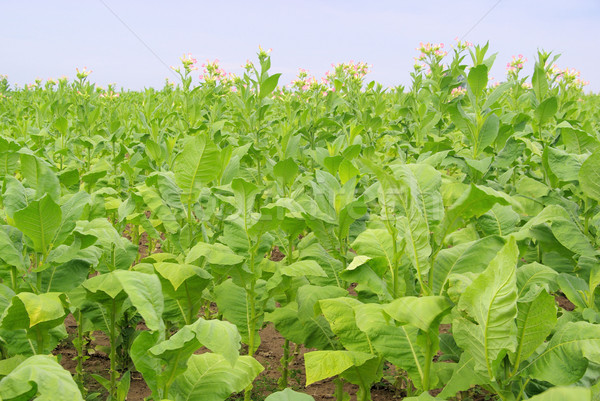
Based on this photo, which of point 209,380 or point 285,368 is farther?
point 285,368

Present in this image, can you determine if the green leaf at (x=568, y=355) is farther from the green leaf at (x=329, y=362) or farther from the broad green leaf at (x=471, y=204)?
the green leaf at (x=329, y=362)

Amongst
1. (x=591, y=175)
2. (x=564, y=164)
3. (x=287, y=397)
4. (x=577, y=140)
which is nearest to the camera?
(x=287, y=397)

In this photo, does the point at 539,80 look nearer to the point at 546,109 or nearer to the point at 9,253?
the point at 546,109

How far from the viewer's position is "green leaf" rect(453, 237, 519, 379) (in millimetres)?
1139

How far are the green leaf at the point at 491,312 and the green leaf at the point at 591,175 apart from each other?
0.82 metres

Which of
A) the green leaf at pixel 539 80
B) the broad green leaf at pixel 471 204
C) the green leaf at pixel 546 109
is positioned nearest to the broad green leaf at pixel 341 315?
the broad green leaf at pixel 471 204

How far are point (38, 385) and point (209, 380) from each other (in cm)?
55

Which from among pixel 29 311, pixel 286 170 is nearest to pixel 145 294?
pixel 29 311

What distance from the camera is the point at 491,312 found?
1209mm

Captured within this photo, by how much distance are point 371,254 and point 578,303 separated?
742 millimetres

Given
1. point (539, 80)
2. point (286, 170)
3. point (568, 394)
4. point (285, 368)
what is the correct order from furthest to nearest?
point (539, 80)
point (286, 170)
point (285, 368)
point (568, 394)

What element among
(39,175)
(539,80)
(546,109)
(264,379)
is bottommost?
(264,379)

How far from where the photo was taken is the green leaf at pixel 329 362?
162 cm

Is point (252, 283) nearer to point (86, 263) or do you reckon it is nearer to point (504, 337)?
point (86, 263)
